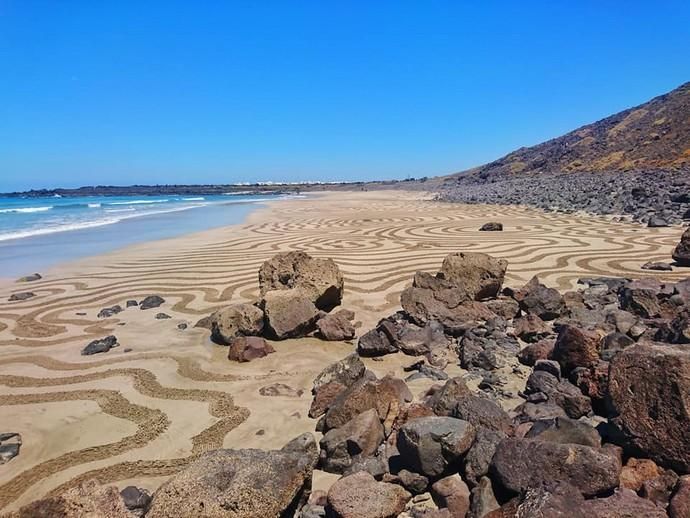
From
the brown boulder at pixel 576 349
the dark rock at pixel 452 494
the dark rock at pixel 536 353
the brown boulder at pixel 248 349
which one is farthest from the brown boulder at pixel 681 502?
the brown boulder at pixel 248 349

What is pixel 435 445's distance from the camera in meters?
3.54

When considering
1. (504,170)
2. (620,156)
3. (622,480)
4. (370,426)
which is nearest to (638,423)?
(622,480)

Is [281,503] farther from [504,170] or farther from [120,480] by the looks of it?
[504,170]

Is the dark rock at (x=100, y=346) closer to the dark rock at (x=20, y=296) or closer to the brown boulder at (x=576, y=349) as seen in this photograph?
the dark rock at (x=20, y=296)

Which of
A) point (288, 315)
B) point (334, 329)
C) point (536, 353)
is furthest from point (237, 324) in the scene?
point (536, 353)

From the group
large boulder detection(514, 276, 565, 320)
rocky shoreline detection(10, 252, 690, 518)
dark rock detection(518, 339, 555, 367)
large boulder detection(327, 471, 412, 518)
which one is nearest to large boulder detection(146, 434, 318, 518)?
rocky shoreline detection(10, 252, 690, 518)

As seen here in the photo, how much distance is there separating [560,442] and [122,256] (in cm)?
1618

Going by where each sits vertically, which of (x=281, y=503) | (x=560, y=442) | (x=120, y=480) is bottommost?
(x=120, y=480)

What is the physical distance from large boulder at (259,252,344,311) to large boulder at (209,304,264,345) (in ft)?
3.60

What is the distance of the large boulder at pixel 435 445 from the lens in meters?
3.51

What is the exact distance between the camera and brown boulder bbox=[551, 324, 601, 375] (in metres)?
4.90

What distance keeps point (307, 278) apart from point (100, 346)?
344 cm

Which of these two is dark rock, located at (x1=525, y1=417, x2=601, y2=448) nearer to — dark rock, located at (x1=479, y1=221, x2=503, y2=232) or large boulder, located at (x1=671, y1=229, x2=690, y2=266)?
large boulder, located at (x1=671, y1=229, x2=690, y2=266)

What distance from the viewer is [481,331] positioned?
21.9 feet
